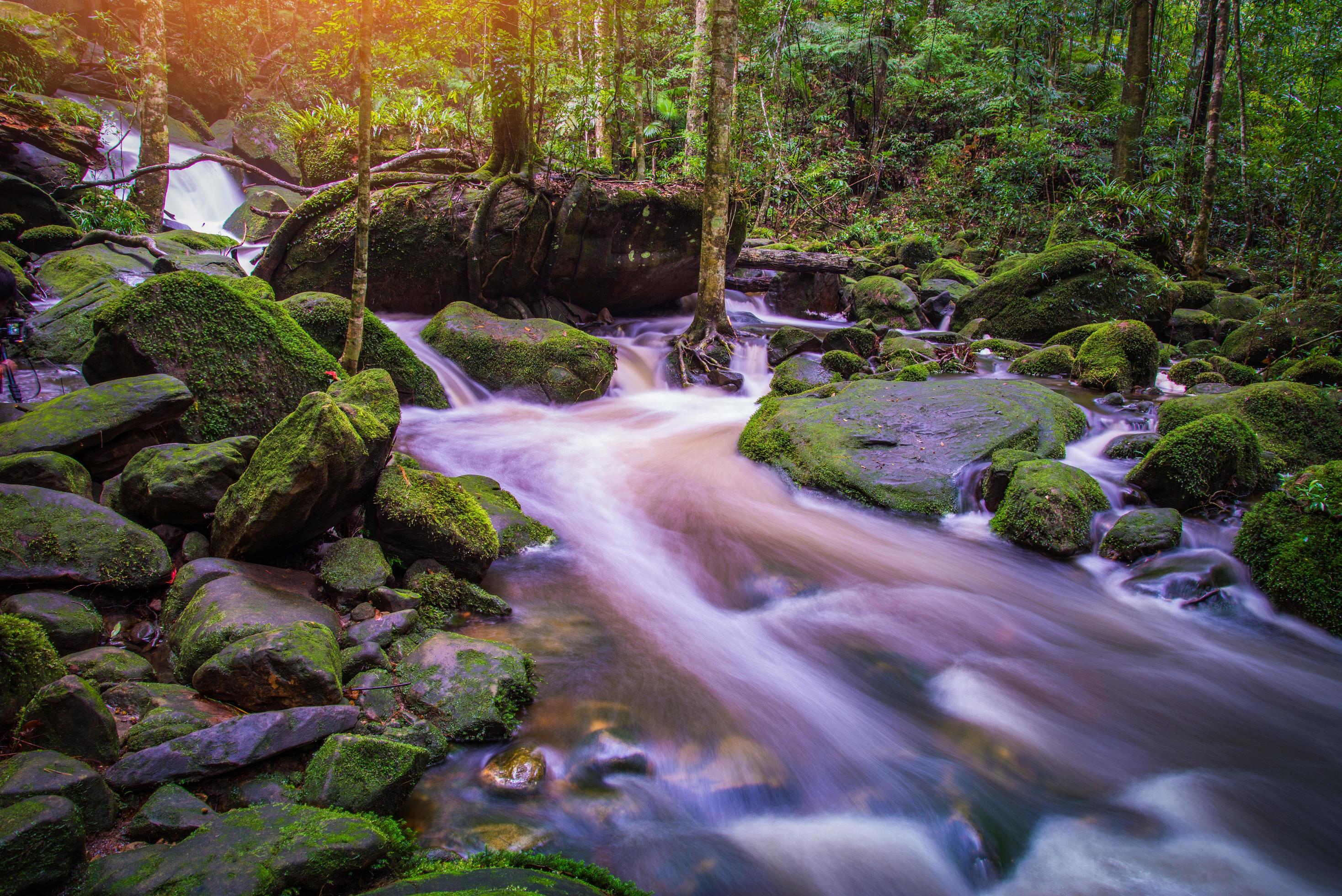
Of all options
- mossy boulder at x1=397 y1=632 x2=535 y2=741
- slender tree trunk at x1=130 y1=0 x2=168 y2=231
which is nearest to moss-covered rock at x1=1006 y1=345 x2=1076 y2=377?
mossy boulder at x1=397 y1=632 x2=535 y2=741

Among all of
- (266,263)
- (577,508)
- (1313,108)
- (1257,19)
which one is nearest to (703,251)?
(577,508)

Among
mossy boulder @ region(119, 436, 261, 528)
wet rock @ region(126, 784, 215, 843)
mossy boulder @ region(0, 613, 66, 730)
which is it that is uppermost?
mossy boulder @ region(119, 436, 261, 528)

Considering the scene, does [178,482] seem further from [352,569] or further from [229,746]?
[229,746]

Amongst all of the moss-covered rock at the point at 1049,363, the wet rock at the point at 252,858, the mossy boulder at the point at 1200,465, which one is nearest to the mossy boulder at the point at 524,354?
the moss-covered rock at the point at 1049,363

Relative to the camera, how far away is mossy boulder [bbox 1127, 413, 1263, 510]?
19.6 feet

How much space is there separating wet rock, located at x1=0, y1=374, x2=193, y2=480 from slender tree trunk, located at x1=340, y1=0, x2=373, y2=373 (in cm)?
179

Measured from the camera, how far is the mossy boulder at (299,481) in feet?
12.8

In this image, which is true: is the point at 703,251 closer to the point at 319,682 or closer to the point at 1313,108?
the point at 319,682

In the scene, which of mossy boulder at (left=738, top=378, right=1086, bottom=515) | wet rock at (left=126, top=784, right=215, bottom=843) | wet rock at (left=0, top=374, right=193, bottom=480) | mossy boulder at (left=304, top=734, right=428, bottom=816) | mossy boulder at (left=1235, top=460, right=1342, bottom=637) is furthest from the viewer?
mossy boulder at (left=738, top=378, right=1086, bottom=515)

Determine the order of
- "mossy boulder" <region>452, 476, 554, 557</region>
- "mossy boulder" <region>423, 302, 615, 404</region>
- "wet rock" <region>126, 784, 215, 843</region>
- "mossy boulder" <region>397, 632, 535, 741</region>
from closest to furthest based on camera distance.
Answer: "wet rock" <region>126, 784, 215, 843</region> → "mossy boulder" <region>397, 632, 535, 741</region> → "mossy boulder" <region>452, 476, 554, 557</region> → "mossy boulder" <region>423, 302, 615, 404</region>

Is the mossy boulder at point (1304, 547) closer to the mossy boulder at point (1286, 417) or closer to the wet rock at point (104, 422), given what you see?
the mossy boulder at point (1286, 417)

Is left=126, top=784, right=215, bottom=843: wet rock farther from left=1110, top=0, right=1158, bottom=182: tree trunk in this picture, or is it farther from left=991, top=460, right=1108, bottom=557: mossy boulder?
left=1110, top=0, right=1158, bottom=182: tree trunk

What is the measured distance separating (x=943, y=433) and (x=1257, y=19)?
71.2 ft

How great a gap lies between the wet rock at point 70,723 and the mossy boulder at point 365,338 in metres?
5.03
